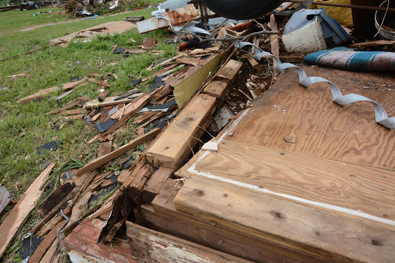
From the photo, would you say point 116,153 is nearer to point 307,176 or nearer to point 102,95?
point 102,95

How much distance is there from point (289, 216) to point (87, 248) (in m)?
1.47

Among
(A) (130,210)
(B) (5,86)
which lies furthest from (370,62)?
(B) (5,86)

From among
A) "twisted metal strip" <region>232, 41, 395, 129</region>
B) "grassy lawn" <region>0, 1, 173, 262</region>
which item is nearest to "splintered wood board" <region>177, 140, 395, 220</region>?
"twisted metal strip" <region>232, 41, 395, 129</region>

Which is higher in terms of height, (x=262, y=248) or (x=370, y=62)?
(x=370, y=62)

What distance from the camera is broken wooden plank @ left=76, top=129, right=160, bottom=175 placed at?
115 inches

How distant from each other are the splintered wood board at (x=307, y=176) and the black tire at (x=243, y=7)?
174 cm

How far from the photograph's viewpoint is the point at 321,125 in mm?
1929

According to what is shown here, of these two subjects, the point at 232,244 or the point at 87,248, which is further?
the point at 87,248

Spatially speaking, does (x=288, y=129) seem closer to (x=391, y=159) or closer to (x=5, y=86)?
(x=391, y=159)

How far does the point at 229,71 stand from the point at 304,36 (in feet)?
4.98

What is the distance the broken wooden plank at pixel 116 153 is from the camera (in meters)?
2.93

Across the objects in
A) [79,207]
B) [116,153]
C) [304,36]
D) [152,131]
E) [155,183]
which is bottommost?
[79,207]

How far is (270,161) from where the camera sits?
62.8 inches

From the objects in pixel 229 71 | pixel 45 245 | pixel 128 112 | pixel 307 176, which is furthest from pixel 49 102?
pixel 307 176
